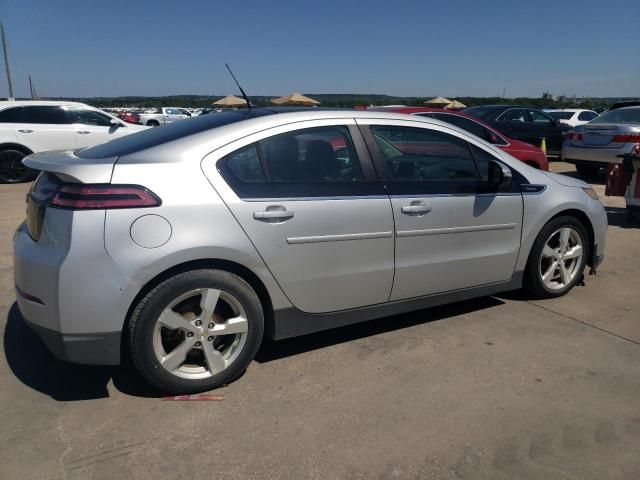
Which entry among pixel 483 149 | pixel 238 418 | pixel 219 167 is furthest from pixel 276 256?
pixel 483 149

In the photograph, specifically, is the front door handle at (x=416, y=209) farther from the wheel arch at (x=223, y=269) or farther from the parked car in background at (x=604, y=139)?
the parked car in background at (x=604, y=139)

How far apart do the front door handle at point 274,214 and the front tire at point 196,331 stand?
360 millimetres

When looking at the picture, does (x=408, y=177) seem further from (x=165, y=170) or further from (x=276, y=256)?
(x=165, y=170)

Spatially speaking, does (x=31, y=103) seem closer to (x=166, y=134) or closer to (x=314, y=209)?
(x=166, y=134)

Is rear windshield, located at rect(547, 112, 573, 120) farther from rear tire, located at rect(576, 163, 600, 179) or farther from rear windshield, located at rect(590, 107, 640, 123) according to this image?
rear windshield, located at rect(590, 107, 640, 123)

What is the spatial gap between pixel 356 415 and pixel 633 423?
4.66ft

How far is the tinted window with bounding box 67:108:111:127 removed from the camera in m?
11.5

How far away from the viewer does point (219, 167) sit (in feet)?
9.89

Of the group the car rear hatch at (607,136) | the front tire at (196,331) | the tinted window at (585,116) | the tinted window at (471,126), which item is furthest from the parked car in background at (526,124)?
the front tire at (196,331)

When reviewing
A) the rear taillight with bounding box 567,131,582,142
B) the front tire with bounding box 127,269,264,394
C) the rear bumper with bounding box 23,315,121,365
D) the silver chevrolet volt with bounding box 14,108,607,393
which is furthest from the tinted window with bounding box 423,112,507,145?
the rear bumper with bounding box 23,315,121,365

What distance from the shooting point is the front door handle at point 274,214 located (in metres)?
3.05

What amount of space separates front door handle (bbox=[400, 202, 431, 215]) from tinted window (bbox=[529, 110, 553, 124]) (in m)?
12.1

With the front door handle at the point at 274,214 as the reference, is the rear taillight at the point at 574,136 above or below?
below

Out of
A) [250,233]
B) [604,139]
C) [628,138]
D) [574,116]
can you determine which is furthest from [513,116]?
[250,233]
